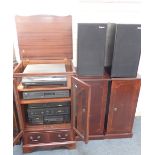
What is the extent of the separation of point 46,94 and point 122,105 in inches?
30.9

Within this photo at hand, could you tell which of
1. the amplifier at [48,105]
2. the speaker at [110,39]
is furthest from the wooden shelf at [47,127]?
the speaker at [110,39]

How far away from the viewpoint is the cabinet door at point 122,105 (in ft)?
5.45

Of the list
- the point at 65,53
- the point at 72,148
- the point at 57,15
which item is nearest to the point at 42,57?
the point at 65,53

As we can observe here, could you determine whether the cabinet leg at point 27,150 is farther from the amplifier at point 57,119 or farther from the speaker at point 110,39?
the speaker at point 110,39

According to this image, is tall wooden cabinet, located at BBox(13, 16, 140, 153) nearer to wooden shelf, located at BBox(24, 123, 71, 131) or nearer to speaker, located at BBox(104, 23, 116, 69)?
wooden shelf, located at BBox(24, 123, 71, 131)

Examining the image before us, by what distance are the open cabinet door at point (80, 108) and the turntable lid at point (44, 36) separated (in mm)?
451

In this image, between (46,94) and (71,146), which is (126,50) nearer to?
(46,94)

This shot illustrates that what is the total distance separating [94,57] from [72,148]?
96cm

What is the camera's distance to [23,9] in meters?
1.63

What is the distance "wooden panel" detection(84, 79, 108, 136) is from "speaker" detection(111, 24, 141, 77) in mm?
163

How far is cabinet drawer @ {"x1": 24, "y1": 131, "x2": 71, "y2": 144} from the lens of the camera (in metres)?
1.67
